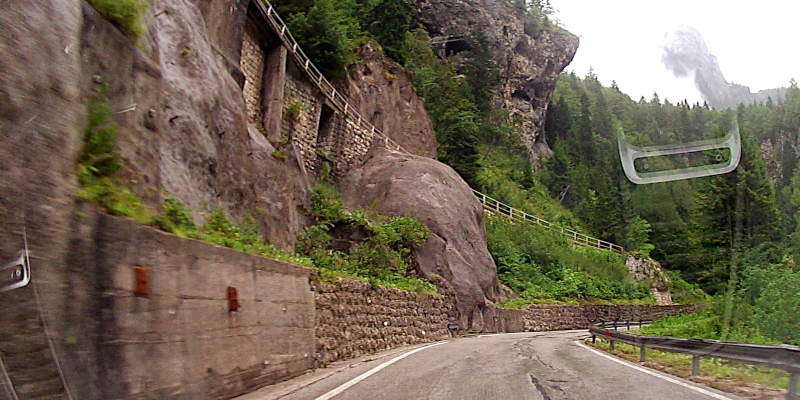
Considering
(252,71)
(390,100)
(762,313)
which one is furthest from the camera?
(390,100)

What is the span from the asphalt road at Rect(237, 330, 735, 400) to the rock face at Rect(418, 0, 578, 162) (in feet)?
176

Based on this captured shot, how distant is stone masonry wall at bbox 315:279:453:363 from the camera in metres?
12.5

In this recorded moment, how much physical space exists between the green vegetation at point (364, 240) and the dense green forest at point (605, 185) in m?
8.46

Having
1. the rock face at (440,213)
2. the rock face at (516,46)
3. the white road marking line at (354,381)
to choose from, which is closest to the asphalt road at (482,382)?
the white road marking line at (354,381)

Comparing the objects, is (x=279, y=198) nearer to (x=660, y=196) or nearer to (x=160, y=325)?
(x=160, y=325)

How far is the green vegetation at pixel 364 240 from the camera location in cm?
2047

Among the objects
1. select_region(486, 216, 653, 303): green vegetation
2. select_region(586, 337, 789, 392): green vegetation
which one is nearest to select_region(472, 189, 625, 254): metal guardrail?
select_region(486, 216, 653, 303): green vegetation

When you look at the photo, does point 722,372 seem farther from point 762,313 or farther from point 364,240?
point 364,240

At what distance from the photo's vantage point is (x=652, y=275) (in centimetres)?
5253

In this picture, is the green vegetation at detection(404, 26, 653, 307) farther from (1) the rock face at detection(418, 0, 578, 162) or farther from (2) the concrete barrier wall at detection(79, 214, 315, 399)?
(2) the concrete barrier wall at detection(79, 214, 315, 399)

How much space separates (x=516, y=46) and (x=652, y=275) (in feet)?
97.2

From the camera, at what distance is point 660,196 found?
48312 millimetres

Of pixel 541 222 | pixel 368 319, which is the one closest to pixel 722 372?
pixel 368 319

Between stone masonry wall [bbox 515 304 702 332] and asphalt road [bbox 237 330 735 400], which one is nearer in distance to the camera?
asphalt road [bbox 237 330 735 400]
